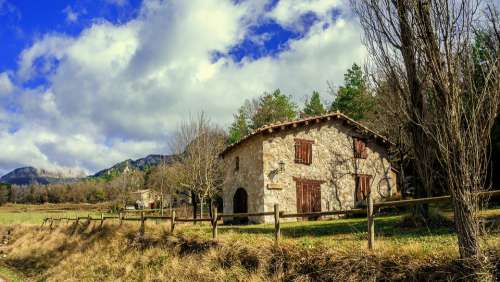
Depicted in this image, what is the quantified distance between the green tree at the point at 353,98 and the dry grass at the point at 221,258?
22.6 meters

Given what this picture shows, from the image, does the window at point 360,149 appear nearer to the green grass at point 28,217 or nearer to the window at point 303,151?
the window at point 303,151

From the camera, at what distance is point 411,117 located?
743 cm

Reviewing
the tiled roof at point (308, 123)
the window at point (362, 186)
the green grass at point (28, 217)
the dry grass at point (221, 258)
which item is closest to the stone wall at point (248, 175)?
the tiled roof at point (308, 123)

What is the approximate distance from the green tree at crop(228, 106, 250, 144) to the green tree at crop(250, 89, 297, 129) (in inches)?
38.6

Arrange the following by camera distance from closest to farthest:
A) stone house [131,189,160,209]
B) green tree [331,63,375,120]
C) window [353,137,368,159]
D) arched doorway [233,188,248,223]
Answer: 1. arched doorway [233,188,248,223]
2. window [353,137,368,159]
3. green tree [331,63,375,120]
4. stone house [131,189,160,209]

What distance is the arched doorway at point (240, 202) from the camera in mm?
22142

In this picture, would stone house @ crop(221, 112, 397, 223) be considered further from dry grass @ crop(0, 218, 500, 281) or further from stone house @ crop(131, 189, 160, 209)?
stone house @ crop(131, 189, 160, 209)

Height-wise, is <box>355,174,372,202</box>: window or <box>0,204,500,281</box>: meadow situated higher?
<box>355,174,372,202</box>: window

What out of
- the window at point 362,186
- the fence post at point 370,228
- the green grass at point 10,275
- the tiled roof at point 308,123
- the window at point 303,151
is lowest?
the green grass at point 10,275

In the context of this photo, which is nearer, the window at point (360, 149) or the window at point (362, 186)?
the window at point (362, 186)

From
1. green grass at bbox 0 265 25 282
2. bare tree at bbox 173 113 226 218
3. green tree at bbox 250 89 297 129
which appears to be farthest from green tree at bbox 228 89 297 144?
green grass at bbox 0 265 25 282

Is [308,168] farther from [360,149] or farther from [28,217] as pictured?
[28,217]

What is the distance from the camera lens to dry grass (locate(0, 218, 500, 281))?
7242 mm

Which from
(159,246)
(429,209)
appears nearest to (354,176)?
(429,209)
